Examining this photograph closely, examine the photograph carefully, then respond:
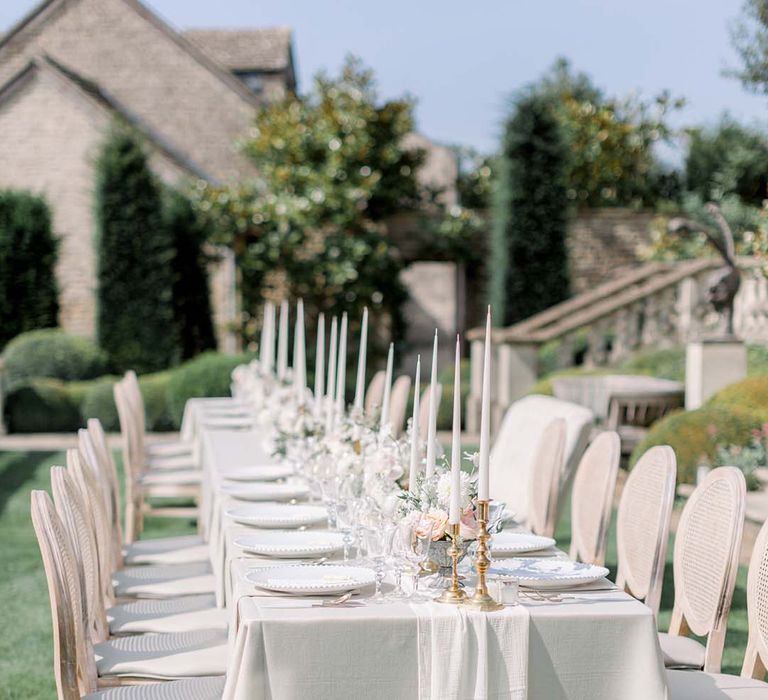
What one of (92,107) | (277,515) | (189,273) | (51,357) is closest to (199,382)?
(51,357)

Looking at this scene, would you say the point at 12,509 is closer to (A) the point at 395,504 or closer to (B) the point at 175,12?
(A) the point at 395,504

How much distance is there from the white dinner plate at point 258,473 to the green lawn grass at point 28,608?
107 cm

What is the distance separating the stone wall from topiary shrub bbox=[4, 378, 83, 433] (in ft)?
26.2

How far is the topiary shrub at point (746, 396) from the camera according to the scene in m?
8.40

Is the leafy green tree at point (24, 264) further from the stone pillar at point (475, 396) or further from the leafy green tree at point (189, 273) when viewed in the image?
the stone pillar at point (475, 396)

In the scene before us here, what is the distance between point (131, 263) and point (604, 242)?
718cm

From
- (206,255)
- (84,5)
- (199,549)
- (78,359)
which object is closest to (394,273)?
(206,255)

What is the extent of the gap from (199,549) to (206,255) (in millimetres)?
12410

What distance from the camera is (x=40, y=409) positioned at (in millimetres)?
13898

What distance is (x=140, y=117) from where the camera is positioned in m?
21.1

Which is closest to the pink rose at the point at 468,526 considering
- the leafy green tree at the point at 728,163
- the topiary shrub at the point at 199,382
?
the topiary shrub at the point at 199,382

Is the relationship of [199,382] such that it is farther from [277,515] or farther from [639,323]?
[277,515]

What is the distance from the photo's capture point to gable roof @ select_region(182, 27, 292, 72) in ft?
80.9

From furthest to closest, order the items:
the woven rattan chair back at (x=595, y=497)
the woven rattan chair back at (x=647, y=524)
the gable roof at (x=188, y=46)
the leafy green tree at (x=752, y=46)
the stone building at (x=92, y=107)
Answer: the gable roof at (x=188, y=46), the stone building at (x=92, y=107), the leafy green tree at (x=752, y=46), the woven rattan chair back at (x=595, y=497), the woven rattan chair back at (x=647, y=524)
